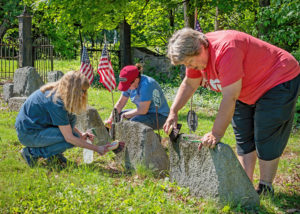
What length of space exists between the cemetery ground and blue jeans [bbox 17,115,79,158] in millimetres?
177

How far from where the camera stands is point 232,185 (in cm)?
332

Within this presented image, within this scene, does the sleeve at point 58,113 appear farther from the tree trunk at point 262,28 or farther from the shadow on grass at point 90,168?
the tree trunk at point 262,28

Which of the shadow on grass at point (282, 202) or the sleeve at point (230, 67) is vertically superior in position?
the sleeve at point (230, 67)

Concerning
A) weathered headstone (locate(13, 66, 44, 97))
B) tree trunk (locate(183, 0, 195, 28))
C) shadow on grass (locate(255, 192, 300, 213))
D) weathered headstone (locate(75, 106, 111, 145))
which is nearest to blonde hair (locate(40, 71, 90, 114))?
weathered headstone (locate(75, 106, 111, 145))

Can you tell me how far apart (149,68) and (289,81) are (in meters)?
14.0

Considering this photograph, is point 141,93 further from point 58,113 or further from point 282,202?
point 282,202

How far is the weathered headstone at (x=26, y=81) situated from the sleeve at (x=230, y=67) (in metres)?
7.24

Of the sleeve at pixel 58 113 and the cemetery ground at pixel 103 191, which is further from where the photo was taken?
the sleeve at pixel 58 113

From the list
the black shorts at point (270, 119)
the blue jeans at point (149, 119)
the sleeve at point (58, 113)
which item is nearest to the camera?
the black shorts at point (270, 119)

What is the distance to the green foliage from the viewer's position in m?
7.77

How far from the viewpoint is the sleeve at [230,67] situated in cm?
280

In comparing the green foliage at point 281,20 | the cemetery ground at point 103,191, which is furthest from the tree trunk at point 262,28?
the cemetery ground at point 103,191

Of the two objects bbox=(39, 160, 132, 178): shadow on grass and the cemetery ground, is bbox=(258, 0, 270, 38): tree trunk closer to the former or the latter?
the cemetery ground

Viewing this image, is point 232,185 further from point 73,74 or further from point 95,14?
point 95,14
